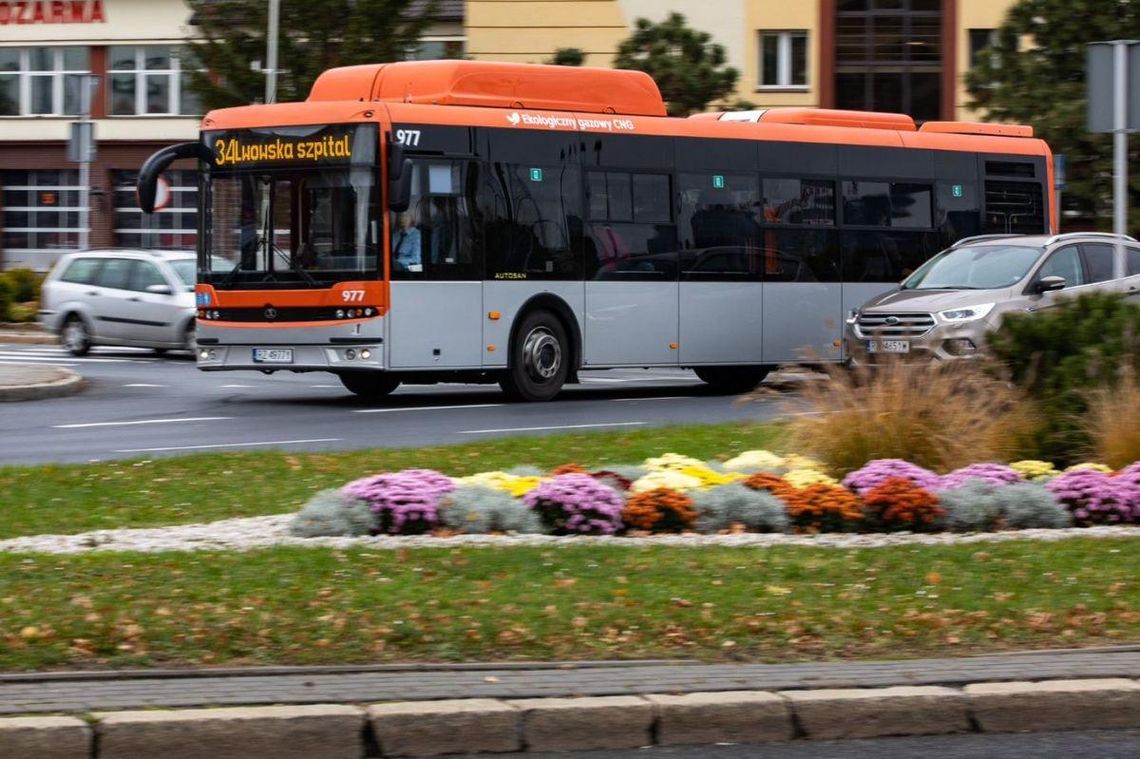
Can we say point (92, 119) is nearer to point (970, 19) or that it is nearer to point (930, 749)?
point (970, 19)

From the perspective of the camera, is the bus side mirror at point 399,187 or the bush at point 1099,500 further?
the bus side mirror at point 399,187

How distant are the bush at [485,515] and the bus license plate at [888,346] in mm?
4007

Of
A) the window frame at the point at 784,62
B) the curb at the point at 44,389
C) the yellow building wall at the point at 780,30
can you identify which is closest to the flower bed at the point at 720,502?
the curb at the point at 44,389

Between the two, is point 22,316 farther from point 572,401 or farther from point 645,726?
point 645,726

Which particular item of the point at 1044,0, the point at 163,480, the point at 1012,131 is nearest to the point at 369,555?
the point at 163,480

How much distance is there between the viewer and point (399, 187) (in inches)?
771

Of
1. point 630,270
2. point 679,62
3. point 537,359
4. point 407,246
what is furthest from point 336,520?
point 679,62

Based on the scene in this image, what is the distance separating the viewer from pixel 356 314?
1961 cm

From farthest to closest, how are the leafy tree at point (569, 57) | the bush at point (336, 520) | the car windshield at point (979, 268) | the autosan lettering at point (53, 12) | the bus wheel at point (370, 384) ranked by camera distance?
the autosan lettering at point (53, 12) < the leafy tree at point (569, 57) < the bus wheel at point (370, 384) < the car windshield at point (979, 268) < the bush at point (336, 520)

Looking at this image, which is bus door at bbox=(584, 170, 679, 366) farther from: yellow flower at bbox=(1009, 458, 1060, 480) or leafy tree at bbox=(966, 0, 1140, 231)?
leafy tree at bbox=(966, 0, 1140, 231)

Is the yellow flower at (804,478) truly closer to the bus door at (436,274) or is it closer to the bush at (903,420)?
the bush at (903,420)

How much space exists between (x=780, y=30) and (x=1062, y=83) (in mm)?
10727

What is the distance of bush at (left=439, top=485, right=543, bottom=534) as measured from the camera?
10.1 m

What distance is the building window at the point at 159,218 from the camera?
5844 cm
